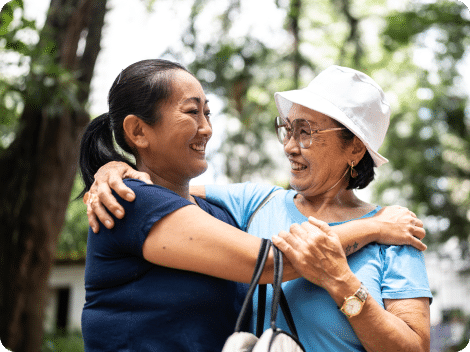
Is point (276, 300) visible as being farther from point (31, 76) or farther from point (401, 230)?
point (31, 76)

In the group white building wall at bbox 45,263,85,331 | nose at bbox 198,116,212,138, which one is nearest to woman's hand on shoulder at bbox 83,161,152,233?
nose at bbox 198,116,212,138

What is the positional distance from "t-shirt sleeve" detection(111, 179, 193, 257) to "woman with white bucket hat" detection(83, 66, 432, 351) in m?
0.08

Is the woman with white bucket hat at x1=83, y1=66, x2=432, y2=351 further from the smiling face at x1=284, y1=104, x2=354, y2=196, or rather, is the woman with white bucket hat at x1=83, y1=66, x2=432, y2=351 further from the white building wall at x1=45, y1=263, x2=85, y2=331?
the white building wall at x1=45, y1=263, x2=85, y2=331

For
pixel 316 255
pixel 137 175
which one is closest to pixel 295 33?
pixel 137 175

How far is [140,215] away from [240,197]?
96 centimetres

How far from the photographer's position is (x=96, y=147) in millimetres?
2443

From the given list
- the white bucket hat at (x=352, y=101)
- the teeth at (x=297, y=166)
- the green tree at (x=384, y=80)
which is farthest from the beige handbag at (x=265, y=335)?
the green tree at (x=384, y=80)

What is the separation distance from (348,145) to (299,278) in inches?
31.1

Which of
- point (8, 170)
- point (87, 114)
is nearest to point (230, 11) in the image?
point (87, 114)

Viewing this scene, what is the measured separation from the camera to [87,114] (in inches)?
252

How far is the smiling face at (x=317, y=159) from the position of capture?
2441mm

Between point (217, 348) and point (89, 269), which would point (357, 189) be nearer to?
point (217, 348)

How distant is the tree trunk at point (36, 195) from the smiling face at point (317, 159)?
4082mm

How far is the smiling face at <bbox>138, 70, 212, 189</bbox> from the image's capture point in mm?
2162
